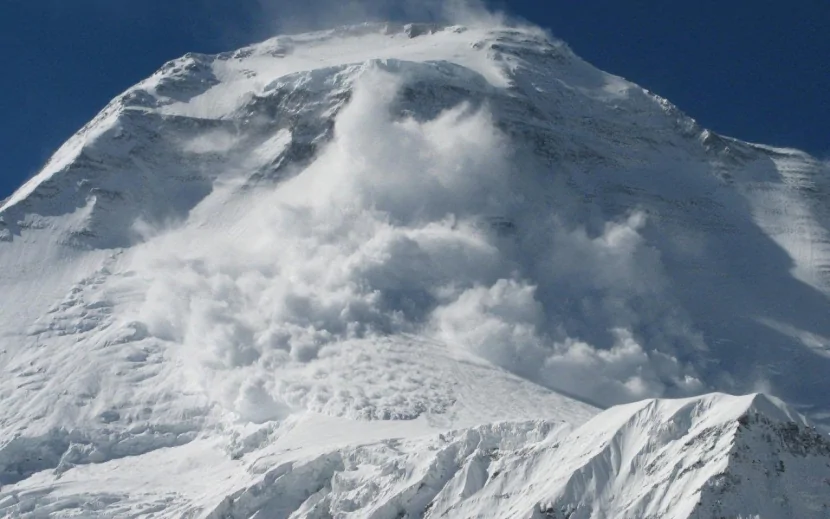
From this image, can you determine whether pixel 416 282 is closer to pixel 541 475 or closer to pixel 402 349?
pixel 402 349

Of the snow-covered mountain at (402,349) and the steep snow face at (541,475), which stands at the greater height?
the steep snow face at (541,475)

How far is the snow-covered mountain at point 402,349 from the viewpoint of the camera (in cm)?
9181

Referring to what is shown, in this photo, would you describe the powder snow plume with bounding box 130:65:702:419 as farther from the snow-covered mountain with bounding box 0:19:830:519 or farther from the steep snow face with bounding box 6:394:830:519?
the steep snow face with bounding box 6:394:830:519

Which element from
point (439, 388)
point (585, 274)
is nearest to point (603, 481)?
point (439, 388)

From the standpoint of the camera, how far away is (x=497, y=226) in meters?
186

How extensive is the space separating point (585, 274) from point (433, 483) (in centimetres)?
8384

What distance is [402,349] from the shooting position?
508 feet

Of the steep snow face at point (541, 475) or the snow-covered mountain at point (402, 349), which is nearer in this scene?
the steep snow face at point (541, 475)

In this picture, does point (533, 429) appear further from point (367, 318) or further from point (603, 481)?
point (367, 318)

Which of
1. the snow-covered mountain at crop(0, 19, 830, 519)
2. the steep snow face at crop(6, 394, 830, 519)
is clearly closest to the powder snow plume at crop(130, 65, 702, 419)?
the snow-covered mountain at crop(0, 19, 830, 519)

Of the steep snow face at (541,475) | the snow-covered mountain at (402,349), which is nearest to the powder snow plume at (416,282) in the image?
the snow-covered mountain at (402,349)

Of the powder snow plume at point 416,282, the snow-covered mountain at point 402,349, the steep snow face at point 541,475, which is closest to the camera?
the steep snow face at point 541,475

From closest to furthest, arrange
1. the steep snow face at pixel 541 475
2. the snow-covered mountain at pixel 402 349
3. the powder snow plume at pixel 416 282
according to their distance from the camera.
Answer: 1. the steep snow face at pixel 541 475
2. the snow-covered mountain at pixel 402 349
3. the powder snow plume at pixel 416 282

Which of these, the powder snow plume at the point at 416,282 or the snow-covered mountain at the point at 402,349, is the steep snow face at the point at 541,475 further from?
the powder snow plume at the point at 416,282
